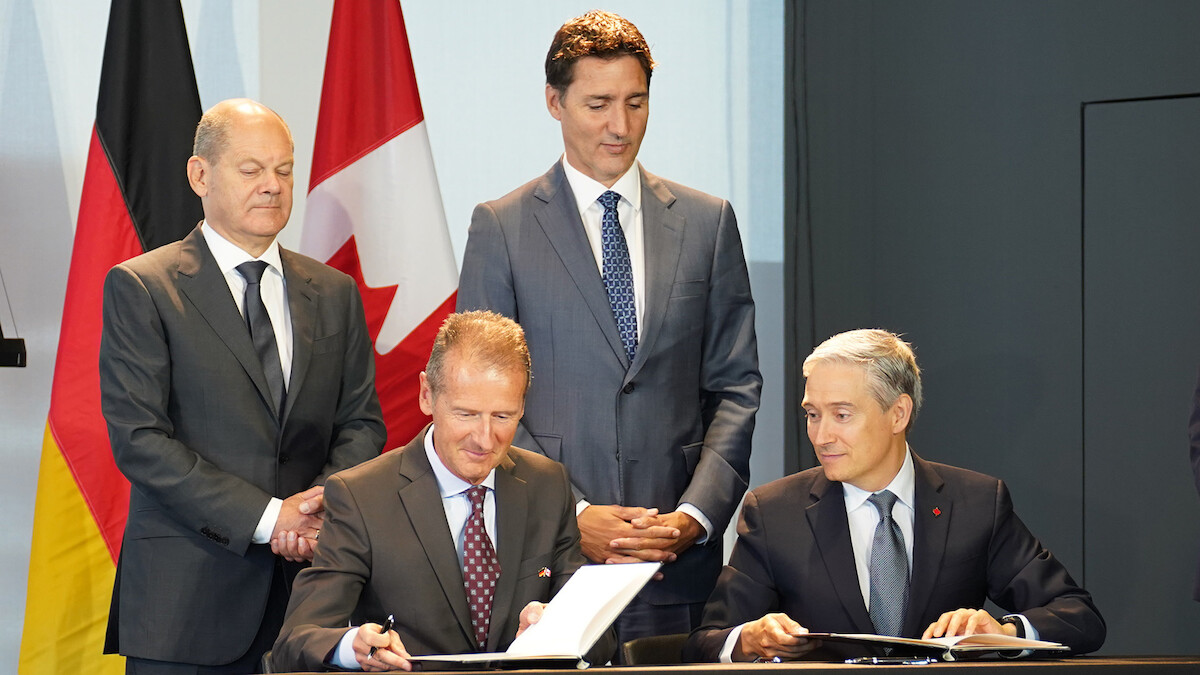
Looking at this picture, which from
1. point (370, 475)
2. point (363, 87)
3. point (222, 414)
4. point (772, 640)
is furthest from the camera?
point (363, 87)

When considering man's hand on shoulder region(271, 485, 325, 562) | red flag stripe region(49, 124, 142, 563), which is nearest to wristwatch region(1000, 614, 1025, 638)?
man's hand on shoulder region(271, 485, 325, 562)

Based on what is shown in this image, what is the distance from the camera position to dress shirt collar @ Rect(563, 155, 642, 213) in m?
3.16

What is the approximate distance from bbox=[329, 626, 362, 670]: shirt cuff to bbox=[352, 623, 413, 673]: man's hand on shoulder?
41 millimetres

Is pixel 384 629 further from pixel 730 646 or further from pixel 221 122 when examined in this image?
pixel 221 122

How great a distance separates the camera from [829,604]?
101 inches

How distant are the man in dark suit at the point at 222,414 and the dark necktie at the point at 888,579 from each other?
1.16 m

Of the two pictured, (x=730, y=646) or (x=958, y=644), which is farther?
(x=730, y=646)

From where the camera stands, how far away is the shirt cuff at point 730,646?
7.88ft

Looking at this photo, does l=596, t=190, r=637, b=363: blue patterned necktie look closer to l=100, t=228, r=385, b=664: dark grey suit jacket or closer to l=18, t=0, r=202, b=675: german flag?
l=100, t=228, r=385, b=664: dark grey suit jacket

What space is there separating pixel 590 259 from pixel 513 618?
3.33 ft

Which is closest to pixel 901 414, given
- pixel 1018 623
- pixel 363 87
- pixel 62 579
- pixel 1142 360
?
pixel 1018 623

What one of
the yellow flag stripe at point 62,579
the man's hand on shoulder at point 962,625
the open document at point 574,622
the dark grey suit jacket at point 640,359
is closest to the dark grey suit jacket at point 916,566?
the man's hand on shoulder at point 962,625

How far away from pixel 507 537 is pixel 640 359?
0.75 meters

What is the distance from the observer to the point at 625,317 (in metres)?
3.07
